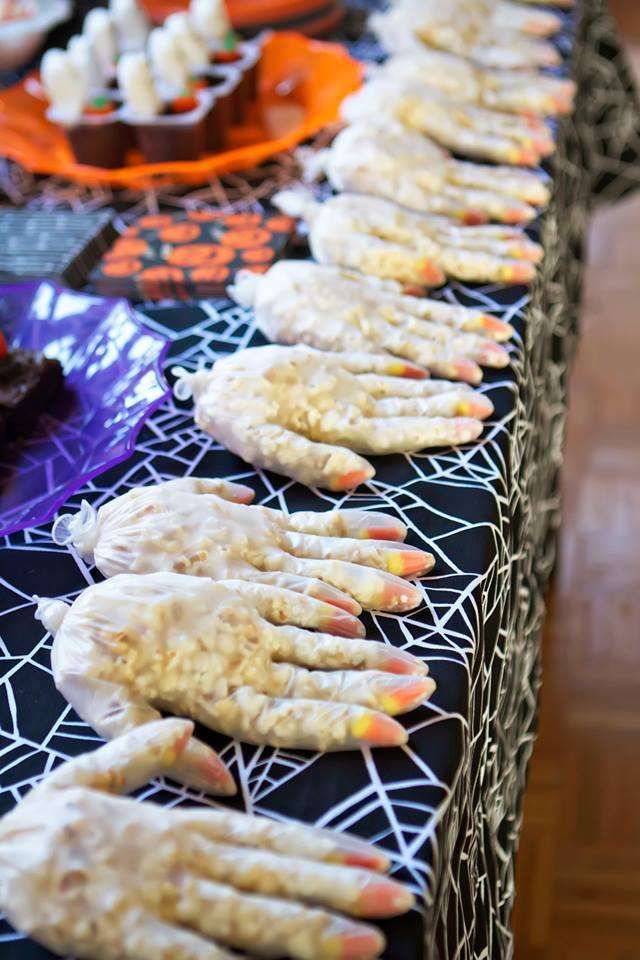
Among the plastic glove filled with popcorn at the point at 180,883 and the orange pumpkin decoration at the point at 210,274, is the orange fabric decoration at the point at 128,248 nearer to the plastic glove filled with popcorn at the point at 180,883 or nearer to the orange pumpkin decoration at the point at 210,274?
the orange pumpkin decoration at the point at 210,274

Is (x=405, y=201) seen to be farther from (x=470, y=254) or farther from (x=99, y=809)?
(x=99, y=809)

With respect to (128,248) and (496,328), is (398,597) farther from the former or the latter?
(128,248)

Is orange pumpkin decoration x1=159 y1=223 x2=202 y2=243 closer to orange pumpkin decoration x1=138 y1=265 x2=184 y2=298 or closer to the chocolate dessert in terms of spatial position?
orange pumpkin decoration x1=138 y1=265 x2=184 y2=298

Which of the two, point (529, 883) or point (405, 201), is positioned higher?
point (405, 201)

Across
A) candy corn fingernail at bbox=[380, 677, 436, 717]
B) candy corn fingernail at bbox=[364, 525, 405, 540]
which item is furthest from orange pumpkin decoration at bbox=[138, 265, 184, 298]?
candy corn fingernail at bbox=[380, 677, 436, 717]

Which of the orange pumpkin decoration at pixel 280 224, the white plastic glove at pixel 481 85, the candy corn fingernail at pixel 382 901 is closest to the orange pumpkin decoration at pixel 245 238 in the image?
the orange pumpkin decoration at pixel 280 224

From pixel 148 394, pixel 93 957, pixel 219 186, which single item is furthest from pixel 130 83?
pixel 93 957

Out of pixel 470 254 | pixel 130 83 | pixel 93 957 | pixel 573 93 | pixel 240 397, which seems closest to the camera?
pixel 93 957
